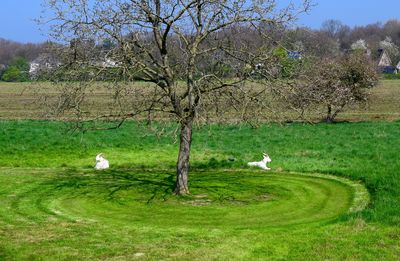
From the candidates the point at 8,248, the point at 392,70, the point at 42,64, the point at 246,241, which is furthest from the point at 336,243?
the point at 392,70

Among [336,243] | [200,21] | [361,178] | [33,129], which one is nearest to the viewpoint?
[336,243]

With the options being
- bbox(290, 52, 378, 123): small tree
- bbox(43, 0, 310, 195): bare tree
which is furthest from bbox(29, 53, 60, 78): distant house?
bbox(290, 52, 378, 123): small tree

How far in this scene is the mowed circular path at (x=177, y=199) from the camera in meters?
15.0

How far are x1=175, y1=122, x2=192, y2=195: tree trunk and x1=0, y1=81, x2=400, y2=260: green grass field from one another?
43 centimetres

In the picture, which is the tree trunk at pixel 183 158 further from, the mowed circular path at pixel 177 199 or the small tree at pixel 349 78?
the small tree at pixel 349 78

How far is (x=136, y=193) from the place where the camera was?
1814 cm

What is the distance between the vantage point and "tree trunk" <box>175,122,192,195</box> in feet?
56.0

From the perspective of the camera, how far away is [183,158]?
1741 centimetres

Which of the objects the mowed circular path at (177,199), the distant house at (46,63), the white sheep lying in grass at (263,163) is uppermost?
the distant house at (46,63)

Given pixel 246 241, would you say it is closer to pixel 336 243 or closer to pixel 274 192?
pixel 336 243

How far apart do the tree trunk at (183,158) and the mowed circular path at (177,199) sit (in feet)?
1.13

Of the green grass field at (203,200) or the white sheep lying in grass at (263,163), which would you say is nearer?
the green grass field at (203,200)

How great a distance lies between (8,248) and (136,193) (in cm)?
610

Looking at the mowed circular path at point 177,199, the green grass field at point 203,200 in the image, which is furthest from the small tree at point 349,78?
the mowed circular path at point 177,199
